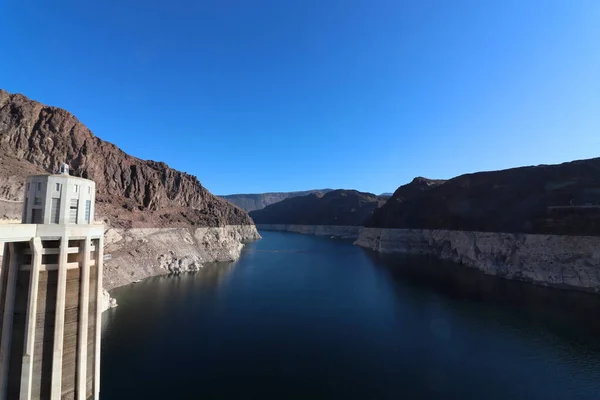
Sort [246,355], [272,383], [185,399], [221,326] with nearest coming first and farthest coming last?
[185,399] < [272,383] < [246,355] < [221,326]

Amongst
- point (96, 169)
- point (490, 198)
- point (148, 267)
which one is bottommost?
point (148, 267)

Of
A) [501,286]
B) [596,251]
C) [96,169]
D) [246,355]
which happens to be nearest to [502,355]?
[246,355]

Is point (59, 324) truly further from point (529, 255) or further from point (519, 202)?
point (519, 202)

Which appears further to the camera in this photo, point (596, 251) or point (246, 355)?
point (596, 251)

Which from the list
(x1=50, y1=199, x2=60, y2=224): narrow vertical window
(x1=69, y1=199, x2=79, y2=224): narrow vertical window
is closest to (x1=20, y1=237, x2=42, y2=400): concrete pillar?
(x1=50, y1=199, x2=60, y2=224): narrow vertical window

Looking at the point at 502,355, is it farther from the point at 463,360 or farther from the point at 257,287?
the point at 257,287

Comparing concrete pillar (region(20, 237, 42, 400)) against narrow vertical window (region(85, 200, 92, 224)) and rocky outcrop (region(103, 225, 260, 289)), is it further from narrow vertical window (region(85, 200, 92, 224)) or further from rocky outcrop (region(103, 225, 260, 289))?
rocky outcrop (region(103, 225, 260, 289))
